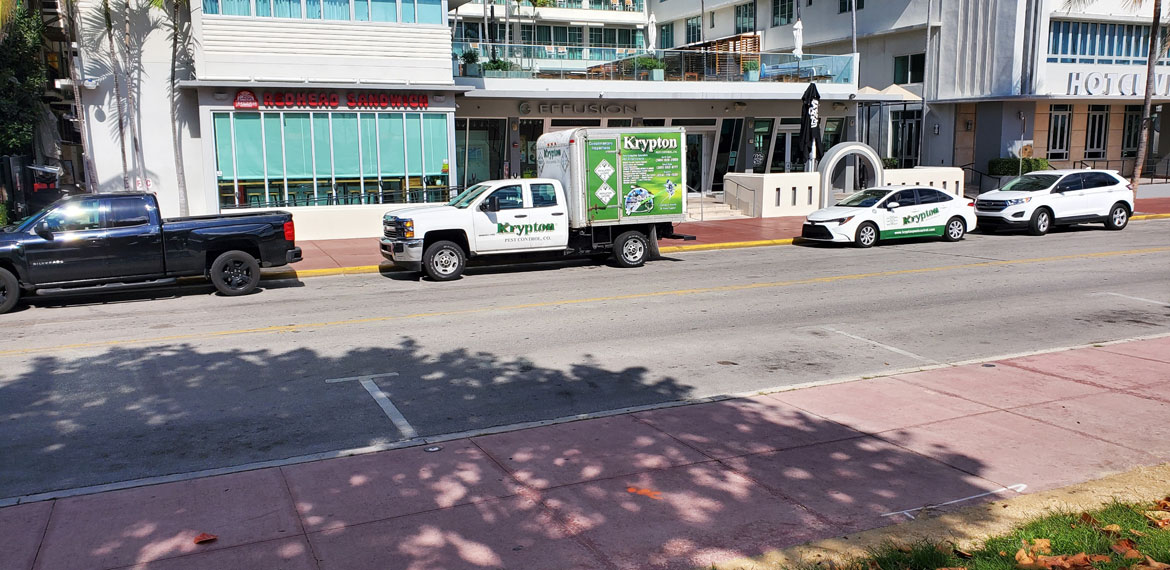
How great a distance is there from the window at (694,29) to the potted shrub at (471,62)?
26.9 m

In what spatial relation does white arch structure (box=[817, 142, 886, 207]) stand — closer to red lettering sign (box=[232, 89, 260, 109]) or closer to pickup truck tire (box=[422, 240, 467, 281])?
pickup truck tire (box=[422, 240, 467, 281])

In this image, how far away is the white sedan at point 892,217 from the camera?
21141 mm

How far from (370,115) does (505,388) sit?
54.8 ft

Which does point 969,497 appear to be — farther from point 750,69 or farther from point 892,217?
point 750,69

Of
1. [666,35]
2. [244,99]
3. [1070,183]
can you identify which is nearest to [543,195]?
[244,99]

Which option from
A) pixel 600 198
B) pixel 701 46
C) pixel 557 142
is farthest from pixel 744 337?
pixel 701 46

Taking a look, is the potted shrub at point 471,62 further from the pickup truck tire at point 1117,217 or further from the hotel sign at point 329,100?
the pickup truck tire at point 1117,217

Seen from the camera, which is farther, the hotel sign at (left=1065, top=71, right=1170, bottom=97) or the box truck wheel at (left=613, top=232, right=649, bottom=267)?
the hotel sign at (left=1065, top=71, right=1170, bottom=97)

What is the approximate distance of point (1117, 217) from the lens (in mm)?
24109

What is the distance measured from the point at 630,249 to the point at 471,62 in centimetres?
1128

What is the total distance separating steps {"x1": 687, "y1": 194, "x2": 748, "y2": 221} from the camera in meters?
28.3

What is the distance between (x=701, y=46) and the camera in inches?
1415

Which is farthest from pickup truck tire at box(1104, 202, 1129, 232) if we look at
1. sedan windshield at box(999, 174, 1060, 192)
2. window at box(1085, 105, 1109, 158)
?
window at box(1085, 105, 1109, 158)

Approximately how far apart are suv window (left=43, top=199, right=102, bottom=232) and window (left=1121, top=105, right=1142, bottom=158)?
4156cm
